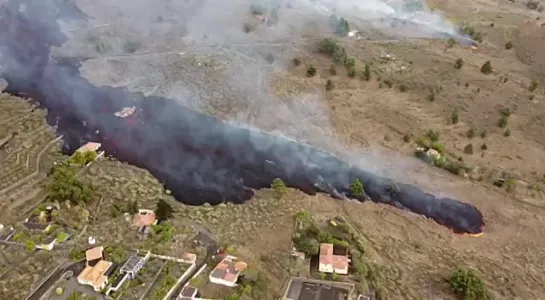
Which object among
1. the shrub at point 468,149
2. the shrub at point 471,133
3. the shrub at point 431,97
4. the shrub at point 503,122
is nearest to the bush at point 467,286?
the shrub at point 468,149

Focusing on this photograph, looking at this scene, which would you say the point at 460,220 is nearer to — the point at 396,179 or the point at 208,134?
the point at 396,179

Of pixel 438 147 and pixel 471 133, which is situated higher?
pixel 471 133

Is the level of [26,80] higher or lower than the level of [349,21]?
lower

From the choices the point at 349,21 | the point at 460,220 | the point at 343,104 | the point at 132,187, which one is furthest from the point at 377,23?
the point at 132,187

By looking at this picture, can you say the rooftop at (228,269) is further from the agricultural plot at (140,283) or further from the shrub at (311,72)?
the shrub at (311,72)

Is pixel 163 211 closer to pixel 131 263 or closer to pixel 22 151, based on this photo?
pixel 131 263

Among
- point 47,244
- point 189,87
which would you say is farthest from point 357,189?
point 47,244
